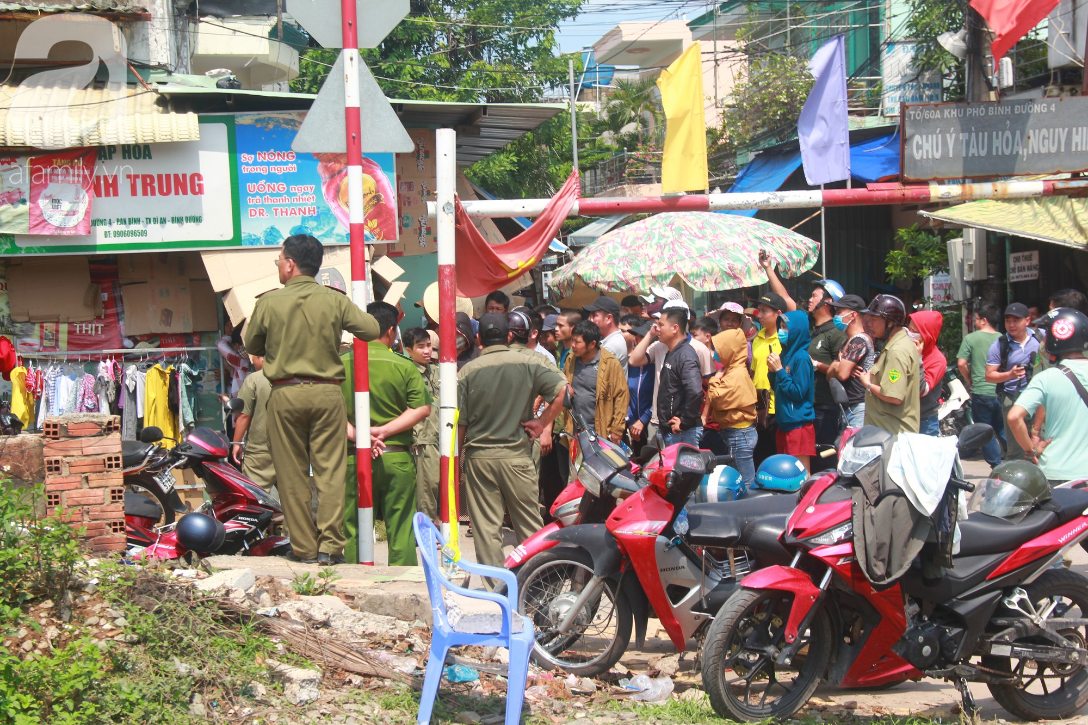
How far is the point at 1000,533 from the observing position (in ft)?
14.7

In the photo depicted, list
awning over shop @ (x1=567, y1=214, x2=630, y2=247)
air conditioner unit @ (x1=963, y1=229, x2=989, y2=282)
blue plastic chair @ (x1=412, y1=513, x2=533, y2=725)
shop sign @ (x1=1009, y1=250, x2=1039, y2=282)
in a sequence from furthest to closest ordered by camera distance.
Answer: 1. awning over shop @ (x1=567, y1=214, x2=630, y2=247)
2. air conditioner unit @ (x1=963, y1=229, x2=989, y2=282)
3. shop sign @ (x1=1009, y1=250, x2=1039, y2=282)
4. blue plastic chair @ (x1=412, y1=513, x2=533, y2=725)

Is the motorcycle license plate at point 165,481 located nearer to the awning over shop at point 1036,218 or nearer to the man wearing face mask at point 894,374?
the man wearing face mask at point 894,374

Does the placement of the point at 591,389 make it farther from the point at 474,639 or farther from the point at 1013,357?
the point at 474,639

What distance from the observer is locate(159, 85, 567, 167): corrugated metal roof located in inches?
382

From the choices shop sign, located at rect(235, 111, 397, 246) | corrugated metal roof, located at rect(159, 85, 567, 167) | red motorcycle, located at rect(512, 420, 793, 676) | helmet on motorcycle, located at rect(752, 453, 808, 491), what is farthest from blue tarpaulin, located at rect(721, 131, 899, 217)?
red motorcycle, located at rect(512, 420, 793, 676)

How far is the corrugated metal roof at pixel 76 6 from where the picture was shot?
31.4 ft

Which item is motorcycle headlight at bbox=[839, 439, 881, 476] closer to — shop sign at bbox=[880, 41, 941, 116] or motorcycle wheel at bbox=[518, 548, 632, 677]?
motorcycle wheel at bbox=[518, 548, 632, 677]

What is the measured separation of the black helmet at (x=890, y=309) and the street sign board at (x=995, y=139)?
2533 mm

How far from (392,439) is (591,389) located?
222 centimetres

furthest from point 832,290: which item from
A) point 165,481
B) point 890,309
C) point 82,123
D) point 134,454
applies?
point 82,123

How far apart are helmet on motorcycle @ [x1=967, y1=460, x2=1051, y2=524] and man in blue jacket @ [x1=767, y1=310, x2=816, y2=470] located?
3.72m

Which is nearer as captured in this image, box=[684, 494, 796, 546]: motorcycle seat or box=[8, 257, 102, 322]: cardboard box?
box=[684, 494, 796, 546]: motorcycle seat

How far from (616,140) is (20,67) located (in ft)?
77.7

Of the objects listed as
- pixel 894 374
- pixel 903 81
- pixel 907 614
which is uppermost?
pixel 903 81
